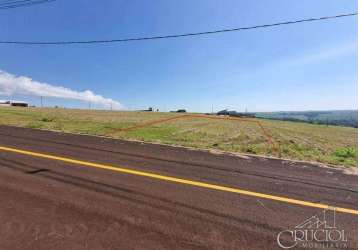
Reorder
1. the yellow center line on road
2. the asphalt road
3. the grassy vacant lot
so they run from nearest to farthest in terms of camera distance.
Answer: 1. the asphalt road
2. the yellow center line on road
3. the grassy vacant lot

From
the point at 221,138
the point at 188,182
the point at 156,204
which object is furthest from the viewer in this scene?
the point at 221,138

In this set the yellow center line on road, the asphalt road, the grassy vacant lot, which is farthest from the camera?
the grassy vacant lot

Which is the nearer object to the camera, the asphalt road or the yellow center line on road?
the asphalt road

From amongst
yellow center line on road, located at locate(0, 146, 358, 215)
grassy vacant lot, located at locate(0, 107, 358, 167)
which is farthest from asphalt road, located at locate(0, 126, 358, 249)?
grassy vacant lot, located at locate(0, 107, 358, 167)

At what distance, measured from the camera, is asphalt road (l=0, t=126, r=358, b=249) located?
2.96 metres

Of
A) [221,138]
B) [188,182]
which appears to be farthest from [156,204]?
[221,138]

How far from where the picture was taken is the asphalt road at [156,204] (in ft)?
9.70

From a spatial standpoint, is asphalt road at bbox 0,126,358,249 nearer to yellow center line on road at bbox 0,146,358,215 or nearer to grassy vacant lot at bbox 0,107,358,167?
yellow center line on road at bbox 0,146,358,215

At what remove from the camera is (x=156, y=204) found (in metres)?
3.92

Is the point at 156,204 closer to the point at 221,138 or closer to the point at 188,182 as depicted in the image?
the point at 188,182

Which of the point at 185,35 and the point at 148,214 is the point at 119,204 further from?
the point at 185,35

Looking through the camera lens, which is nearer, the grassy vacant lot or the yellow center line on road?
the yellow center line on road

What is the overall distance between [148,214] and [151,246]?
776 millimetres

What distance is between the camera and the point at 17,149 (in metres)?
7.56
